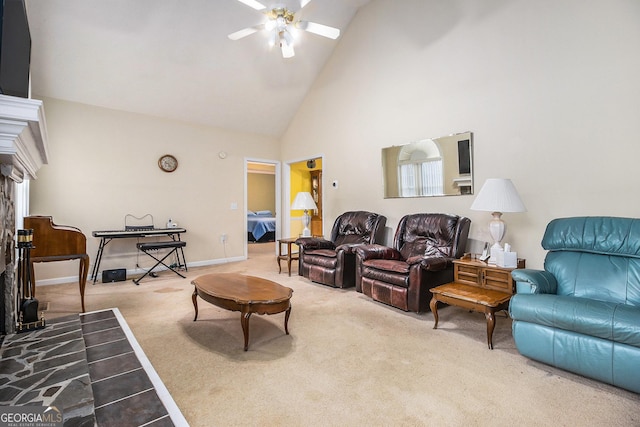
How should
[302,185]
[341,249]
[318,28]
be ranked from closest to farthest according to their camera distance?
[318,28] → [341,249] → [302,185]

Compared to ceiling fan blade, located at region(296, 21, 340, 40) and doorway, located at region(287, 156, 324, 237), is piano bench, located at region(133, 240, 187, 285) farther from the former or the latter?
ceiling fan blade, located at region(296, 21, 340, 40)

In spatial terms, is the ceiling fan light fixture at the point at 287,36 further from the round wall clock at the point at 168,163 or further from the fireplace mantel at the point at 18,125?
the round wall clock at the point at 168,163

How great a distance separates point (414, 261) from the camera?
3.10 meters

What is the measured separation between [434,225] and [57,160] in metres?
5.21

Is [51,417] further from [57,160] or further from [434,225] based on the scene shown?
[57,160]

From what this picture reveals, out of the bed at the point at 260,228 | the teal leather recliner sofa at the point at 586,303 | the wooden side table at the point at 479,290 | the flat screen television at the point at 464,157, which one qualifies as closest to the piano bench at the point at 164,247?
the bed at the point at 260,228

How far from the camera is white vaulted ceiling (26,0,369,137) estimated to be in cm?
371

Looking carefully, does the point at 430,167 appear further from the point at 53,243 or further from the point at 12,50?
the point at 53,243

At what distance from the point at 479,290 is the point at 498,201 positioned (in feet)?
2.71

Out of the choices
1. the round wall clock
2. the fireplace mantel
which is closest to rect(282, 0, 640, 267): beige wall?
the round wall clock

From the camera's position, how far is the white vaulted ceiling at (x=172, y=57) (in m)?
3.71

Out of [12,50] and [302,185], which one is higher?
[12,50]

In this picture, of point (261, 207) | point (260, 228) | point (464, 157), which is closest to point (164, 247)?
point (464, 157)

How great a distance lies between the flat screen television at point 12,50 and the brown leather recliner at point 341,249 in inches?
128
